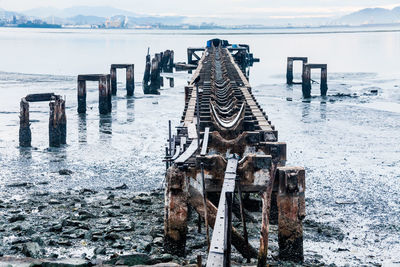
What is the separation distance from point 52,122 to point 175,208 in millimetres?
9351

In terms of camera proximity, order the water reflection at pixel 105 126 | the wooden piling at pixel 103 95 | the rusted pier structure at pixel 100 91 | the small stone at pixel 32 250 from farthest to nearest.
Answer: the wooden piling at pixel 103 95 → the rusted pier structure at pixel 100 91 → the water reflection at pixel 105 126 → the small stone at pixel 32 250

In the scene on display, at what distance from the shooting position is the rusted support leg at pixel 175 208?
619cm

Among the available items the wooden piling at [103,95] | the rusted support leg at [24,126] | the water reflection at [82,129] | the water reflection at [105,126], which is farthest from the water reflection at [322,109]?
the rusted support leg at [24,126]

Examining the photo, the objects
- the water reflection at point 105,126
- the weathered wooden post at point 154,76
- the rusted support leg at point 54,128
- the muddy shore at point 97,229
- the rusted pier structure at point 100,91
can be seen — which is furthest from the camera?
the weathered wooden post at point 154,76

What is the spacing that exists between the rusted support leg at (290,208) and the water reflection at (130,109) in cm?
1389

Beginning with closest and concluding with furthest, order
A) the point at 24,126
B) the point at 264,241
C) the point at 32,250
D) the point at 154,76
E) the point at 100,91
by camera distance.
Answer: the point at 264,241
the point at 32,250
the point at 24,126
the point at 100,91
the point at 154,76

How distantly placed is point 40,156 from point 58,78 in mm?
22900

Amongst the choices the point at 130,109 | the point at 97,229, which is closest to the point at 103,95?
the point at 130,109

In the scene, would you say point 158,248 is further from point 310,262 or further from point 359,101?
point 359,101

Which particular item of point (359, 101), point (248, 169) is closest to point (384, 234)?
point (248, 169)

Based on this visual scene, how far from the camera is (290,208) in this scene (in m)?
6.21

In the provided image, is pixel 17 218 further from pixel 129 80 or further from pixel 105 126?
pixel 129 80

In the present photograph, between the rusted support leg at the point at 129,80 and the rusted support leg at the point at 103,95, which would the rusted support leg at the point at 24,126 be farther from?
the rusted support leg at the point at 129,80

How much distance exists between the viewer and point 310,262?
7074mm
